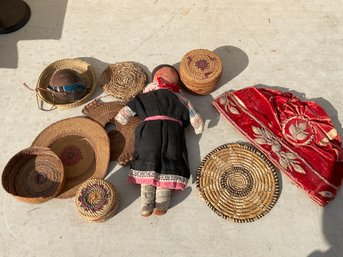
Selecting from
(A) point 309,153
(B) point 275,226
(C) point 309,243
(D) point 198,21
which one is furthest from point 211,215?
(D) point 198,21

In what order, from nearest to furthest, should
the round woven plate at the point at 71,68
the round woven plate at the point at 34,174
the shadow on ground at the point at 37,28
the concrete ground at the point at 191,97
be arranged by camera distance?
the concrete ground at the point at 191,97, the round woven plate at the point at 34,174, the round woven plate at the point at 71,68, the shadow on ground at the point at 37,28

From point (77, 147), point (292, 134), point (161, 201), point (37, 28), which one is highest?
point (292, 134)

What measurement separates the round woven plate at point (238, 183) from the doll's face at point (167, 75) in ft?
2.66

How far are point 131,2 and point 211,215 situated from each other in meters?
2.90

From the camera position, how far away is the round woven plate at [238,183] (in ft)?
9.68

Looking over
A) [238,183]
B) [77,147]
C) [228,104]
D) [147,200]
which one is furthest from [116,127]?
[238,183]

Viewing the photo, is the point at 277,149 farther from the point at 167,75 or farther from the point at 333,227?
the point at 167,75

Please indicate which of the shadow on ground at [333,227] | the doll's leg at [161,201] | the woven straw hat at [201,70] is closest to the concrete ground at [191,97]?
the shadow on ground at [333,227]

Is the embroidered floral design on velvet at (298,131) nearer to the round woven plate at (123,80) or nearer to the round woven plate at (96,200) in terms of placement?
the round woven plate at (123,80)

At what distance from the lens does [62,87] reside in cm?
328

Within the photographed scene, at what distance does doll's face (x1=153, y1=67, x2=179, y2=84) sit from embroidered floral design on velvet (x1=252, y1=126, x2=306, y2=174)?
0.93m

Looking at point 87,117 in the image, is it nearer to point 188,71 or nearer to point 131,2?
point 188,71

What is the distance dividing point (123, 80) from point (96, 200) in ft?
4.51

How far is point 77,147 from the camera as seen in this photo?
3.22 meters
